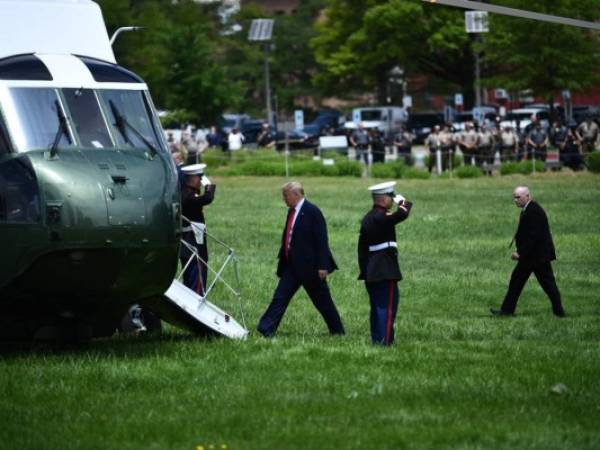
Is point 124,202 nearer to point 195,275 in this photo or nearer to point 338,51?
point 195,275

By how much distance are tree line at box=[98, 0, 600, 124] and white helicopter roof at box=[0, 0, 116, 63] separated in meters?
→ 35.6

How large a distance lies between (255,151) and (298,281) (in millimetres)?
47484

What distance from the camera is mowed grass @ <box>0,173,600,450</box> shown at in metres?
11.7

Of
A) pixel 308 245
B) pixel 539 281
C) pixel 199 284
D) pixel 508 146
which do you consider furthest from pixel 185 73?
pixel 308 245

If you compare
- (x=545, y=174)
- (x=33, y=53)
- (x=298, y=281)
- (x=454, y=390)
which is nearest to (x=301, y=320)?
(x=298, y=281)

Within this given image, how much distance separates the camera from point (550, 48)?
6319cm

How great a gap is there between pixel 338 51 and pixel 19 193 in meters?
80.8

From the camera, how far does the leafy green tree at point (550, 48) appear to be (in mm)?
61594

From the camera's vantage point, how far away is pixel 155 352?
54.3ft

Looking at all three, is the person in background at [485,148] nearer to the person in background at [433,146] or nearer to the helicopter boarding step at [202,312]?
the person in background at [433,146]

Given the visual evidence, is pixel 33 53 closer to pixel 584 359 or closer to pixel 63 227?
pixel 63 227

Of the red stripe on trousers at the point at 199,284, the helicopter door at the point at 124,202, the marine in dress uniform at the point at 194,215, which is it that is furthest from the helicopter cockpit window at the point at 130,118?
the marine in dress uniform at the point at 194,215

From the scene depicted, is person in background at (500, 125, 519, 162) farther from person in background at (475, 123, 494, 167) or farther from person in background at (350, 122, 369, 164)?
person in background at (350, 122, 369, 164)

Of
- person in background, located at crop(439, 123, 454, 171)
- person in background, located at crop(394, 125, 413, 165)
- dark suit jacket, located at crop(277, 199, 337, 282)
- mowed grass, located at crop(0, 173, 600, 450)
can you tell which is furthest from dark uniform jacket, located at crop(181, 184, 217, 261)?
person in background, located at crop(394, 125, 413, 165)
